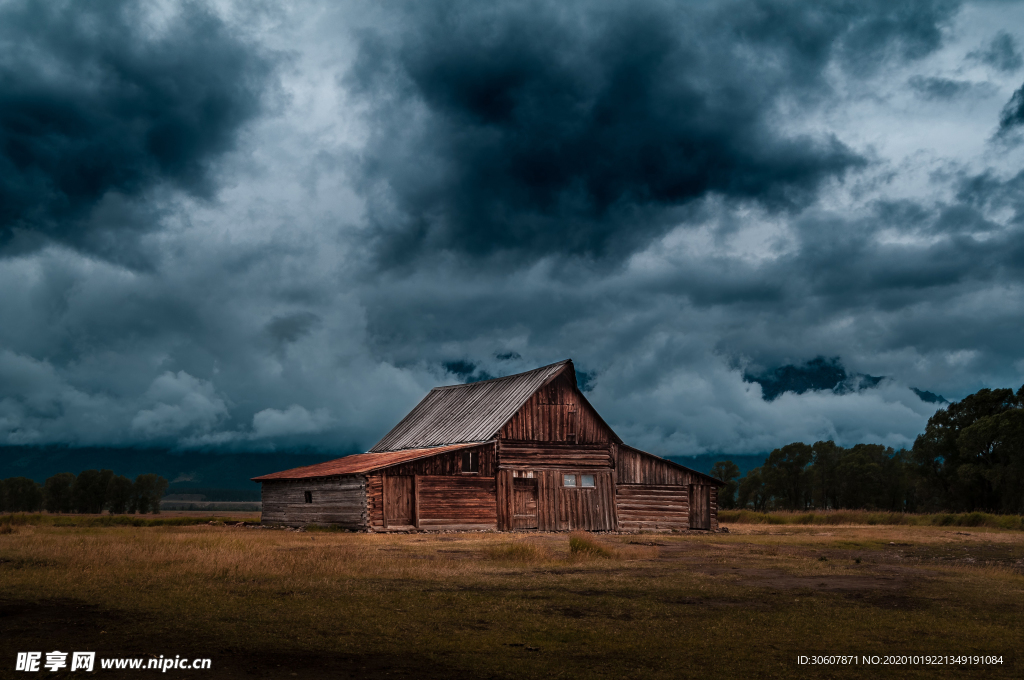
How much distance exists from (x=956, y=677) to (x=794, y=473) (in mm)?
92128

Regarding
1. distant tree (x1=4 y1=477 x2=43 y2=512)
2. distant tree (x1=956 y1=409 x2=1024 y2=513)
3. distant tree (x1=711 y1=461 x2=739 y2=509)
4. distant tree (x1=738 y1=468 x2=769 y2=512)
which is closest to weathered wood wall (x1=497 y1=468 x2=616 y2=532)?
distant tree (x1=956 y1=409 x2=1024 y2=513)

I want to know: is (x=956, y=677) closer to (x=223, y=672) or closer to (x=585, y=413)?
(x=223, y=672)

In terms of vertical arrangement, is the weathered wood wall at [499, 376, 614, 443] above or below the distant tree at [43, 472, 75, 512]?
above

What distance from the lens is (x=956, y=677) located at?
8.51m

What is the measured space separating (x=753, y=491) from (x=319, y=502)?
7559 centimetres

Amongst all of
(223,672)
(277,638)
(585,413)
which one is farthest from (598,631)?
(585,413)

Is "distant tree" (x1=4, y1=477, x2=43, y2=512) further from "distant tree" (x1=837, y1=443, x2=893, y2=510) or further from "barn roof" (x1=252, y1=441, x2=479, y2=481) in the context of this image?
"distant tree" (x1=837, y1=443, x2=893, y2=510)

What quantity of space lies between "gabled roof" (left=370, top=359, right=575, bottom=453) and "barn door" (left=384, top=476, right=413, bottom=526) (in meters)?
4.84

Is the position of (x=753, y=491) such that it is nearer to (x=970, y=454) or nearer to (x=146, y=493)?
(x=970, y=454)

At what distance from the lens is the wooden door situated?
3712 centimetres

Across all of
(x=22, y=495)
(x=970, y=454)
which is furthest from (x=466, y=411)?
(x=22, y=495)

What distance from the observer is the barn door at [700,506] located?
41.1m

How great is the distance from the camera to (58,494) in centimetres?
8194

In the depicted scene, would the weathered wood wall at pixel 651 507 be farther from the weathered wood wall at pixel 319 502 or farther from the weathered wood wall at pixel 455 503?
the weathered wood wall at pixel 319 502
